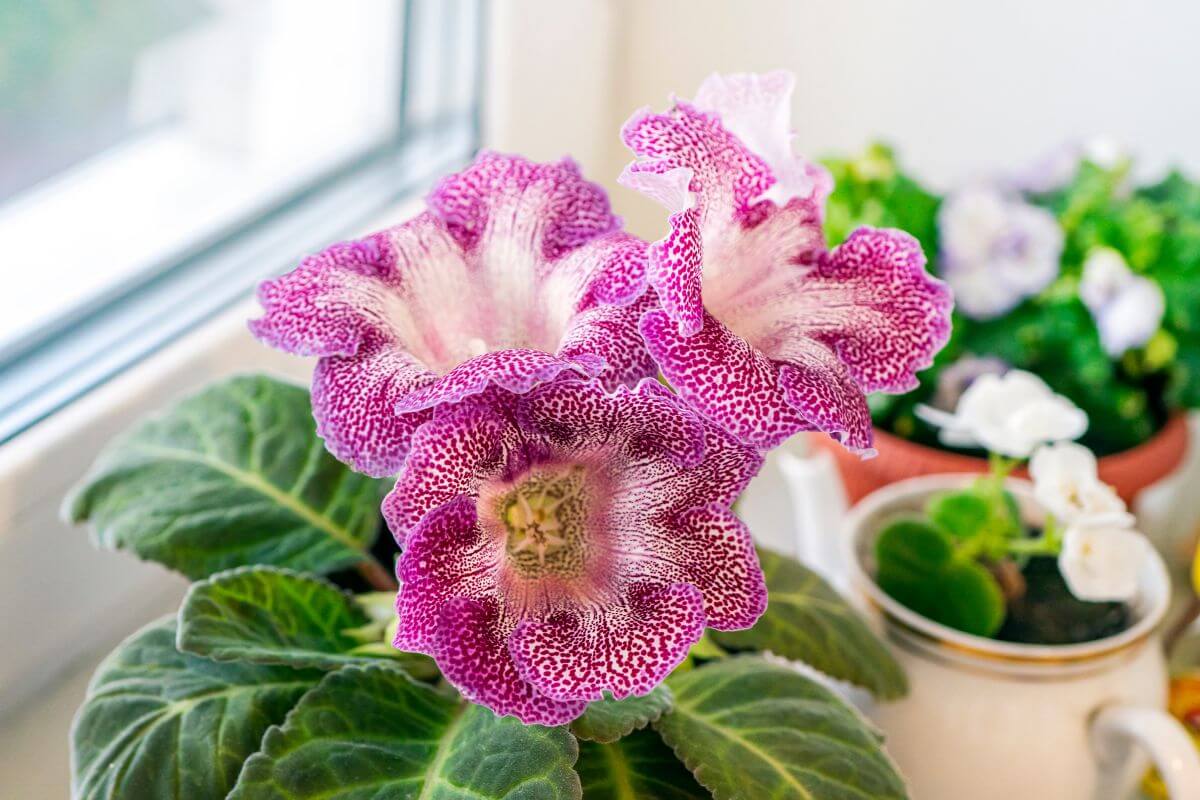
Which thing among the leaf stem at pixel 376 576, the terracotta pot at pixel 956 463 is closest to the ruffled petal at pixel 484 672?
the leaf stem at pixel 376 576

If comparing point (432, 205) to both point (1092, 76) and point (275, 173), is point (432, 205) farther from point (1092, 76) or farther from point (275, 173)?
point (1092, 76)

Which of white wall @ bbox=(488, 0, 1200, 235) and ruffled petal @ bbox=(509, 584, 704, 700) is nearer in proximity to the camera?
ruffled petal @ bbox=(509, 584, 704, 700)

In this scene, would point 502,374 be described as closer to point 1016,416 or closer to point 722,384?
point 722,384

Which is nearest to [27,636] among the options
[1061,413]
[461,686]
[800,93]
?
[461,686]

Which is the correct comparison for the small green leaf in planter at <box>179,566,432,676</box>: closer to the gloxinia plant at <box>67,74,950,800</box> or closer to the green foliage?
the gloxinia plant at <box>67,74,950,800</box>

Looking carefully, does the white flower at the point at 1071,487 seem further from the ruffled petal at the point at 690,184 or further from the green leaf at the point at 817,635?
the ruffled petal at the point at 690,184

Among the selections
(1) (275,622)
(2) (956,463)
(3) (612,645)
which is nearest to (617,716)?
(3) (612,645)

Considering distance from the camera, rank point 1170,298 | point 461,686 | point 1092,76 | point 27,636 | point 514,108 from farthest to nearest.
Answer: point 1092,76
point 514,108
point 1170,298
point 27,636
point 461,686

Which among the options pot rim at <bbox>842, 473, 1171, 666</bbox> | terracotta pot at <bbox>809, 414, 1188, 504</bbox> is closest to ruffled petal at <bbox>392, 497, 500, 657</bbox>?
pot rim at <bbox>842, 473, 1171, 666</bbox>
